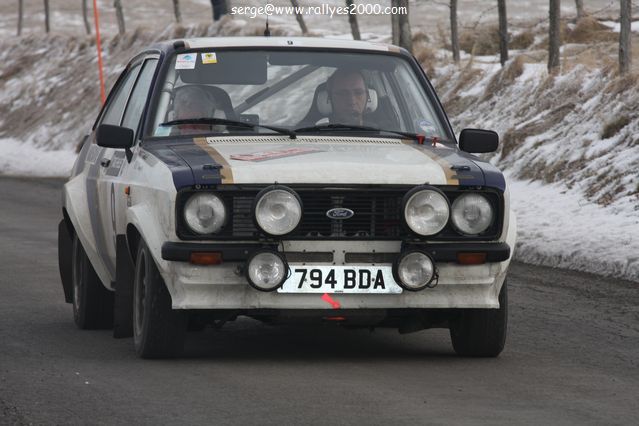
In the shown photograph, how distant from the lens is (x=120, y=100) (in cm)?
969

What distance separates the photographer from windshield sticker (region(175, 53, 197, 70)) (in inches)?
342

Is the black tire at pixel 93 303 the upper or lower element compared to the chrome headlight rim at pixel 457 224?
lower

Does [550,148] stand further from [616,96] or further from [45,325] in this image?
[45,325]

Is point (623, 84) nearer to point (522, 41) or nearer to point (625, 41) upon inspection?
point (625, 41)

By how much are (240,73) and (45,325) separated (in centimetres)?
196

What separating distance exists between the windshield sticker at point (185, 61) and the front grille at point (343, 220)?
4.97 feet

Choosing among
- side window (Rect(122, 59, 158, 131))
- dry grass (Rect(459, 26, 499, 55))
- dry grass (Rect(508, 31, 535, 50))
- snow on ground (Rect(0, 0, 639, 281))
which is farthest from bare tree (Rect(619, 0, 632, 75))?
dry grass (Rect(459, 26, 499, 55))

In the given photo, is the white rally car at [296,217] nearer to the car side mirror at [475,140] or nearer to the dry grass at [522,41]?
the car side mirror at [475,140]

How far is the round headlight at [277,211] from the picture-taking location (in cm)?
727

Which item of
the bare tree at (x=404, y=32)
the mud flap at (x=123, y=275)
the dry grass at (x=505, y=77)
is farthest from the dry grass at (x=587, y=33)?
the mud flap at (x=123, y=275)

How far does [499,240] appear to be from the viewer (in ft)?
25.1

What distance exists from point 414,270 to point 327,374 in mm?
611

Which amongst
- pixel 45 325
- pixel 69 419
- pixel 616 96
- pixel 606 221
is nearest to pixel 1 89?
pixel 616 96

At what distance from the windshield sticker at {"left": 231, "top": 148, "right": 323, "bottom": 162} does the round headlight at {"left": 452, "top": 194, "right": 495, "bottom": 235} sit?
0.77 metres
